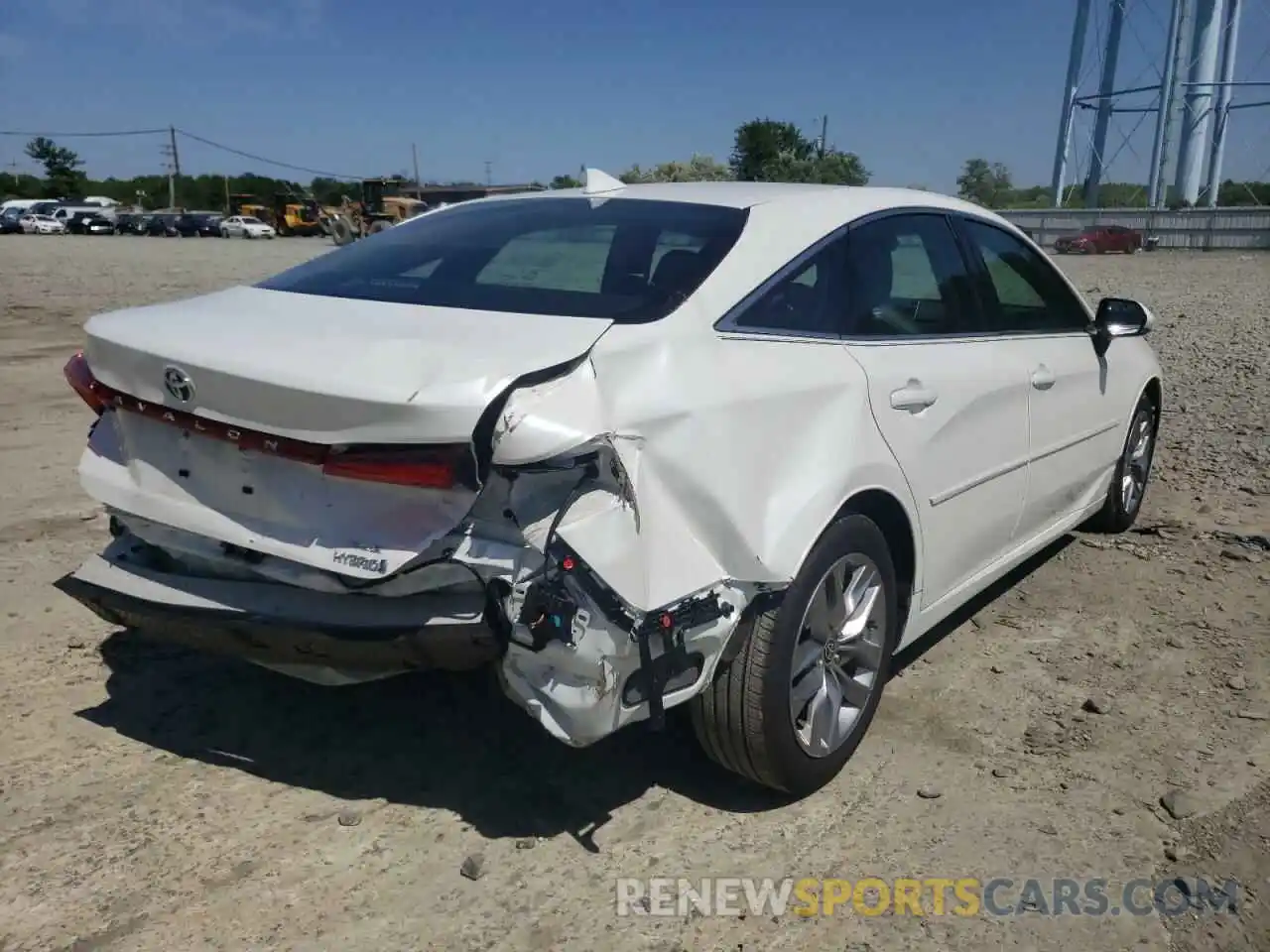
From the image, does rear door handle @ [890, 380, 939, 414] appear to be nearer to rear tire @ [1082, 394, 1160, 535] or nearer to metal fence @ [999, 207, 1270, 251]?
rear tire @ [1082, 394, 1160, 535]

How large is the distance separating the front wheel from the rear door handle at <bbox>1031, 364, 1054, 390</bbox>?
1217 millimetres

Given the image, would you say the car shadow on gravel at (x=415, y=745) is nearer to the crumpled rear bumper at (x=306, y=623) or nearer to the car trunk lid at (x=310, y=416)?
the crumpled rear bumper at (x=306, y=623)

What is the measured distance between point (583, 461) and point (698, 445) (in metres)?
→ 0.31

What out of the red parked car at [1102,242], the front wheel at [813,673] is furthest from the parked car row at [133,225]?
the front wheel at [813,673]

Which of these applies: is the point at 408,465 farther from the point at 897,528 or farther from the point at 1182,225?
the point at 1182,225

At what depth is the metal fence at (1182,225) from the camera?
40.6 m

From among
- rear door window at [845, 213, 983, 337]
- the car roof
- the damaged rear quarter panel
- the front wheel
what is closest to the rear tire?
the car roof

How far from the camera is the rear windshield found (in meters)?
2.87

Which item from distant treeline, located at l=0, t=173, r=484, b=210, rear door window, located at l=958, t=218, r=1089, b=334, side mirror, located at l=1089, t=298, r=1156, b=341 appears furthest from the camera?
distant treeline, located at l=0, t=173, r=484, b=210

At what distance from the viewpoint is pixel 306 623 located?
8.30 ft

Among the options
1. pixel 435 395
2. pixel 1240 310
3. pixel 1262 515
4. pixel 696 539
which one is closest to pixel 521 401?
pixel 435 395

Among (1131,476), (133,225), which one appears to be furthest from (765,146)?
(1131,476)

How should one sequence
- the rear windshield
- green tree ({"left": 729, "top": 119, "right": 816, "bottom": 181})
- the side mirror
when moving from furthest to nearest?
1. green tree ({"left": 729, "top": 119, "right": 816, "bottom": 181})
2. the side mirror
3. the rear windshield

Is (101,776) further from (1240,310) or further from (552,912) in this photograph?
(1240,310)
